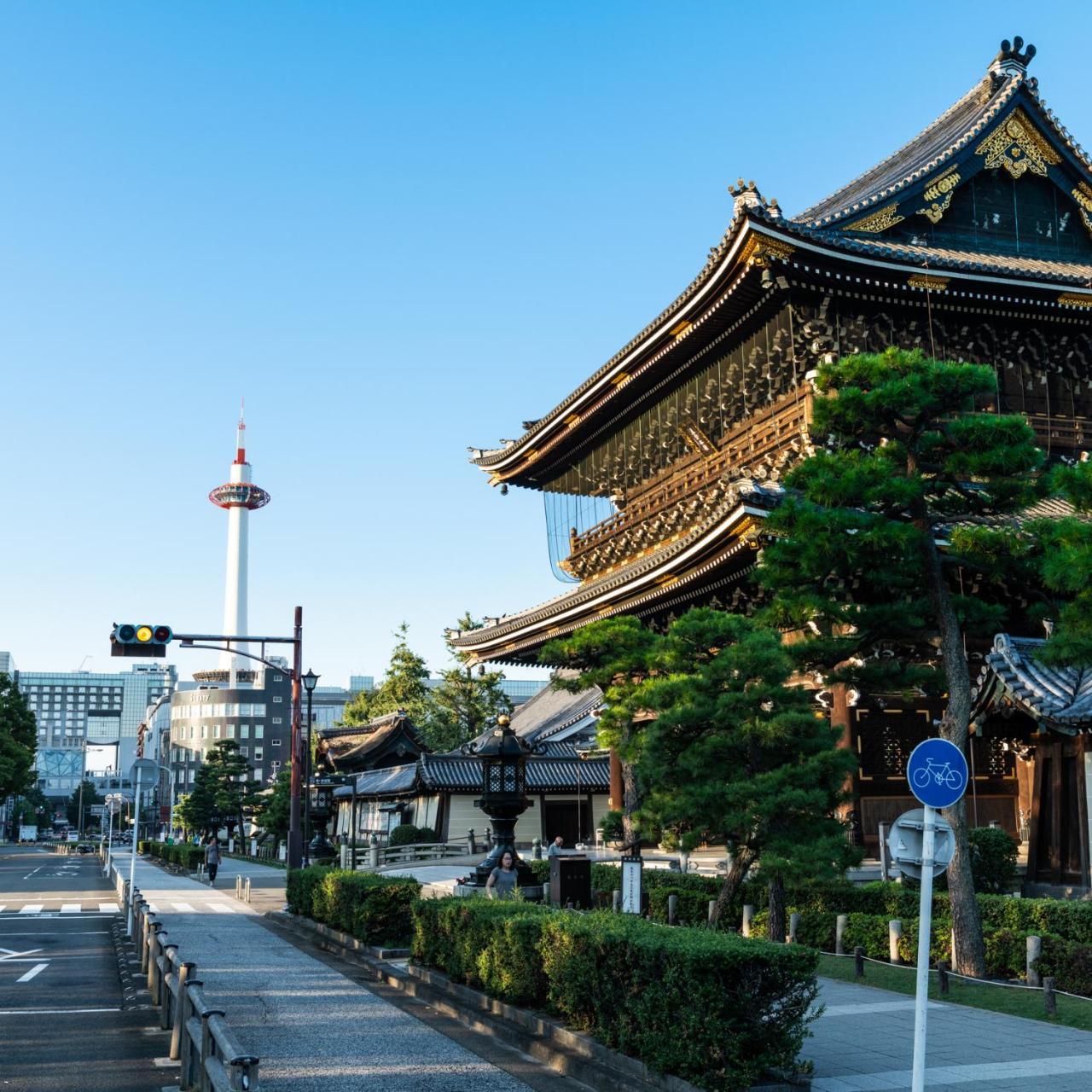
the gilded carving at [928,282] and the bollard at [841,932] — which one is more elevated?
the gilded carving at [928,282]

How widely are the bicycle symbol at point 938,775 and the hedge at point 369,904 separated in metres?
10.7

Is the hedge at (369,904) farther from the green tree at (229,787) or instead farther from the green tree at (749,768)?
the green tree at (229,787)

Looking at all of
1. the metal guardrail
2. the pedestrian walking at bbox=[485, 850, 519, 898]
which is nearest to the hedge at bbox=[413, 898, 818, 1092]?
the metal guardrail

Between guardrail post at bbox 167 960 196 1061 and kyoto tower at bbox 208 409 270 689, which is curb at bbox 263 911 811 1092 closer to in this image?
guardrail post at bbox 167 960 196 1061

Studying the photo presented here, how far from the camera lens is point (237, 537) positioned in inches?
6353

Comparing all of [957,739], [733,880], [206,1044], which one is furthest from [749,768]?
[206,1044]

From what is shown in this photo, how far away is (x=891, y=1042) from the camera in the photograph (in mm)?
11477

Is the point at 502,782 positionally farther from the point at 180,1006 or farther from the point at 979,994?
the point at 180,1006

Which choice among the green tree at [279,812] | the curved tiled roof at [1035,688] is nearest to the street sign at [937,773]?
the curved tiled roof at [1035,688]

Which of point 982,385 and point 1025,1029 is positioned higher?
point 982,385

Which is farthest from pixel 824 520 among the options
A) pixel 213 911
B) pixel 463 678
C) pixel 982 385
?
pixel 463 678

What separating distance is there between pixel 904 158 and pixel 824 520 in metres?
19.3

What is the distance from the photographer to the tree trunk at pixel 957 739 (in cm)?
1509

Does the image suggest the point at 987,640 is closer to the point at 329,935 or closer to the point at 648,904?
the point at 648,904
